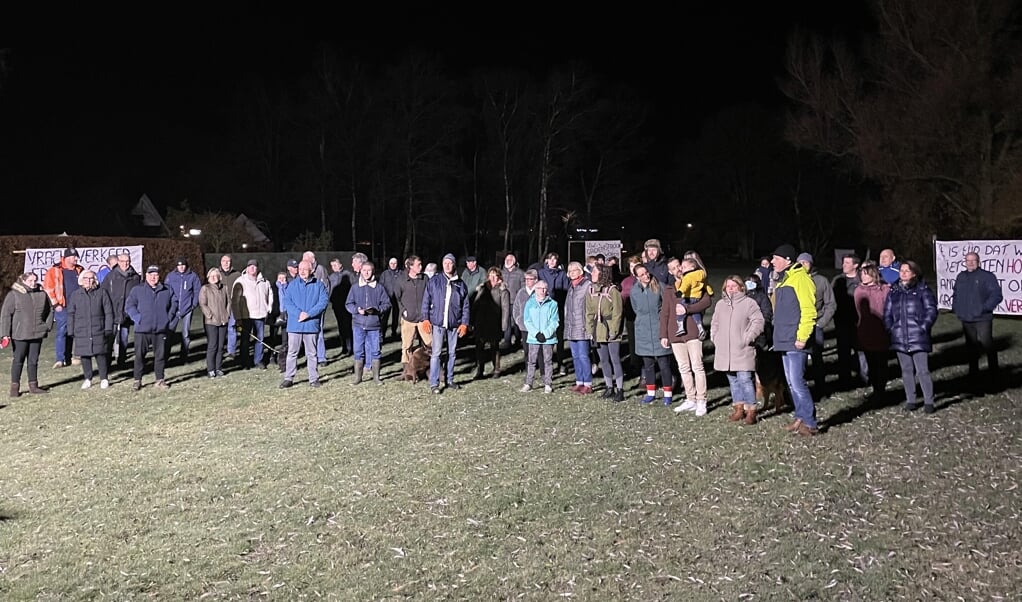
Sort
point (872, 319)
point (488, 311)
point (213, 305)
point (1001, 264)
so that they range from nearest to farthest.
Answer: point (872, 319)
point (488, 311)
point (213, 305)
point (1001, 264)

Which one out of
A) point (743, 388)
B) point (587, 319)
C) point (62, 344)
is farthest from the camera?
point (62, 344)

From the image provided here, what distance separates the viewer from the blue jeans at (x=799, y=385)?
7.72 meters

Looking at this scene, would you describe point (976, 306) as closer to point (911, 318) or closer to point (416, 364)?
point (911, 318)

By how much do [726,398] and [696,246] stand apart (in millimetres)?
54816

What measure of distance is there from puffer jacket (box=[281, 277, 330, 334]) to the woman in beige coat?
553cm

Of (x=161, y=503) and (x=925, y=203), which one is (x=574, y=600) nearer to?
(x=161, y=503)

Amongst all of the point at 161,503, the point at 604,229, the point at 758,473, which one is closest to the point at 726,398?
the point at 758,473

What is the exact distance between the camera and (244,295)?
1282 cm

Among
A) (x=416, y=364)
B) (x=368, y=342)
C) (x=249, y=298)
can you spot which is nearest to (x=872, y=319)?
(x=416, y=364)

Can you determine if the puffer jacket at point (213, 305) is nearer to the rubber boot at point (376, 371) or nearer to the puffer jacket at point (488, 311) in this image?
the rubber boot at point (376, 371)

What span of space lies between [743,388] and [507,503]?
3.57m

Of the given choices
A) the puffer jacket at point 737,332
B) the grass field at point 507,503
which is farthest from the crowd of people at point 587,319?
the grass field at point 507,503

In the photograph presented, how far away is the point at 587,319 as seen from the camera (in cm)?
1008

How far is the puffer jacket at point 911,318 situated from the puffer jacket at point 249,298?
9.27m
